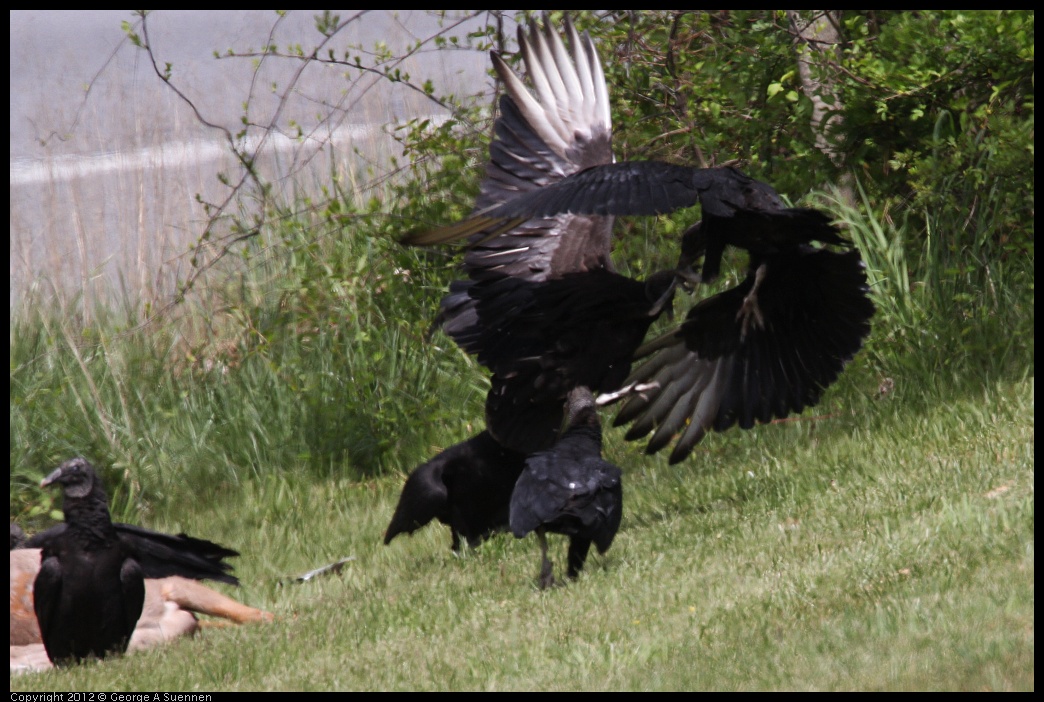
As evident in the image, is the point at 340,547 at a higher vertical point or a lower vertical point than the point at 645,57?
lower

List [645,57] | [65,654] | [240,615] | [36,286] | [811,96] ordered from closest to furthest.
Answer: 1. [65,654]
2. [240,615]
3. [811,96]
4. [645,57]
5. [36,286]

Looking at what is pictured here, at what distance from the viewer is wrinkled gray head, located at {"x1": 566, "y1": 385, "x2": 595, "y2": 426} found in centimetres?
536

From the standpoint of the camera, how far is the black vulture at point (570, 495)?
187 inches

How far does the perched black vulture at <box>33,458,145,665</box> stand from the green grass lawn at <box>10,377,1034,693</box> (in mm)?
152

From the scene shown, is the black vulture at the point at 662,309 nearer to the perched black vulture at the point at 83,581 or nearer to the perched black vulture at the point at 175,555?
the perched black vulture at the point at 175,555

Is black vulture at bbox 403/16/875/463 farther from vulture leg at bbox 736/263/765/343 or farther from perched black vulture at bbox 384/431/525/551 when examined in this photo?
perched black vulture at bbox 384/431/525/551

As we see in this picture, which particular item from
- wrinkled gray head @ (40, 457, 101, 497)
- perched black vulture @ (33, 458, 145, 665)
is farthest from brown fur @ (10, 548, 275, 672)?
wrinkled gray head @ (40, 457, 101, 497)

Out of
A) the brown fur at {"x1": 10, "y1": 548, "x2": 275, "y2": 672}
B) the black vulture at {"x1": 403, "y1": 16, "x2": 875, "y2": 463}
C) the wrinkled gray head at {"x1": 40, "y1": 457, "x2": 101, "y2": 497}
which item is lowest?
the brown fur at {"x1": 10, "y1": 548, "x2": 275, "y2": 672}

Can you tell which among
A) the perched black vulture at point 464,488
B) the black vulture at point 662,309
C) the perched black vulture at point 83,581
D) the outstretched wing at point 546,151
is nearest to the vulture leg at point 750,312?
the black vulture at point 662,309

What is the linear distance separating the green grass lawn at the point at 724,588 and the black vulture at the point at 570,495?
28 cm
